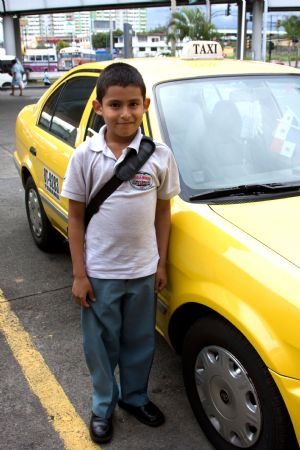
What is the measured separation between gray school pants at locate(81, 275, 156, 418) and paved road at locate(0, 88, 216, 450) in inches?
6.5

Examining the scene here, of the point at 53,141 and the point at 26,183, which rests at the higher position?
the point at 53,141

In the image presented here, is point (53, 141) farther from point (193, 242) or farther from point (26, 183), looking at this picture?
point (193, 242)

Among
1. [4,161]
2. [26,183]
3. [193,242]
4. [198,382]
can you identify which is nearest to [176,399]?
[198,382]

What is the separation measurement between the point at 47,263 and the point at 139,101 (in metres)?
2.57

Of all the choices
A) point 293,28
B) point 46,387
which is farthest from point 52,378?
point 293,28

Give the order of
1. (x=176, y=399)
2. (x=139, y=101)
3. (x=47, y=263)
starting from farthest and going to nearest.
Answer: (x=47, y=263) < (x=176, y=399) < (x=139, y=101)

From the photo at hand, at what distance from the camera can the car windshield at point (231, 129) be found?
2.44 metres

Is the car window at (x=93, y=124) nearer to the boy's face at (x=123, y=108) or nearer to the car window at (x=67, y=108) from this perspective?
the car window at (x=67, y=108)

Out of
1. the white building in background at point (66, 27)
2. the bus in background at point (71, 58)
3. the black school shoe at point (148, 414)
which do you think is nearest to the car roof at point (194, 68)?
the black school shoe at point (148, 414)

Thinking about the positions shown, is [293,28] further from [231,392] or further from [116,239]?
[231,392]

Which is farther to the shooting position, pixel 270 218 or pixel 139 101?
pixel 270 218

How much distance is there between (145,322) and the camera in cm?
222

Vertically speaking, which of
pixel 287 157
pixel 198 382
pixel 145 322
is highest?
pixel 287 157

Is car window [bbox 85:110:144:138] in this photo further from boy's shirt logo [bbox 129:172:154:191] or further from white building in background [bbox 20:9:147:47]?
white building in background [bbox 20:9:147:47]
